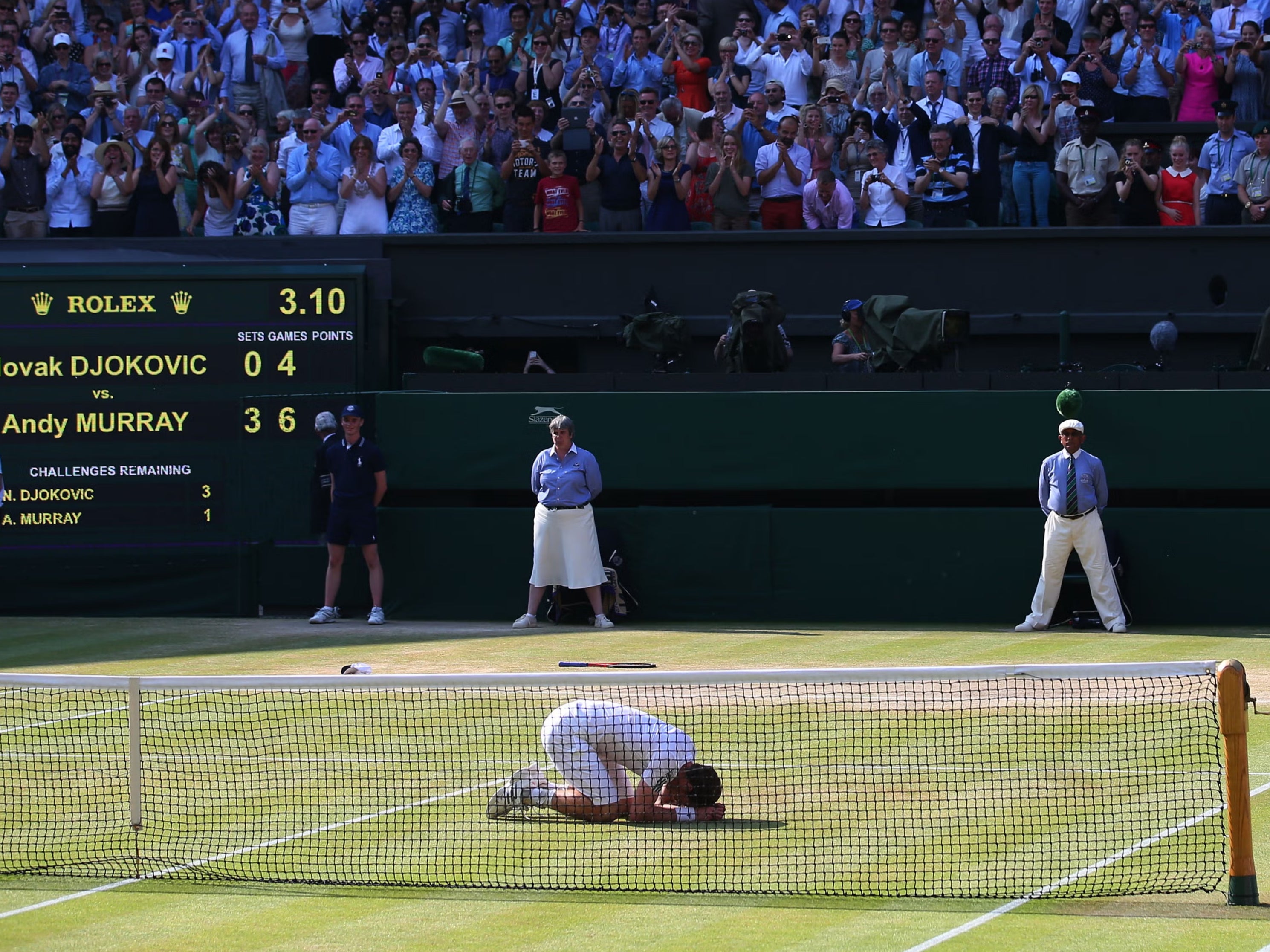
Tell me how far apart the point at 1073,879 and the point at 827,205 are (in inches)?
484

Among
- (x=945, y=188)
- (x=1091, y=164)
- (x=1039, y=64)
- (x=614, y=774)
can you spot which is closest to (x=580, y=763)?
(x=614, y=774)

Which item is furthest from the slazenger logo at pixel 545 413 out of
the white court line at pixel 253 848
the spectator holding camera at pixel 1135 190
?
the white court line at pixel 253 848

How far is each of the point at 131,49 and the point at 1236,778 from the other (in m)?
17.9

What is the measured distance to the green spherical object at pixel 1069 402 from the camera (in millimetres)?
15625

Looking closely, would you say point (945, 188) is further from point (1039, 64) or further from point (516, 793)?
point (516, 793)

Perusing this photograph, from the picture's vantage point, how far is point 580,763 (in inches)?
310

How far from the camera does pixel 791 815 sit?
8195mm

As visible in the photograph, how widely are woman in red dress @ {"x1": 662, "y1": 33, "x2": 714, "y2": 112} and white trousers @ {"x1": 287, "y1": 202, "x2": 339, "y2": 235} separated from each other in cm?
399

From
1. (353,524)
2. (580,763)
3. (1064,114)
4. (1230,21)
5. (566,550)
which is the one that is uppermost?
(1230,21)

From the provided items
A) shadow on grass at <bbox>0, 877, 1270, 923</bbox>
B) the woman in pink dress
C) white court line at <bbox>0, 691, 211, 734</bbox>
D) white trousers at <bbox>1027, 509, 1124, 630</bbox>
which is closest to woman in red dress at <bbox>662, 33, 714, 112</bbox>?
the woman in pink dress

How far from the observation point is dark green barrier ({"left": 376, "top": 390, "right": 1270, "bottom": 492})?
16.1 meters

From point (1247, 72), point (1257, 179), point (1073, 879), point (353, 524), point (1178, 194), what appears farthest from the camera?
point (1247, 72)

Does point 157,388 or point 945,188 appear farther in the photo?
point 945,188

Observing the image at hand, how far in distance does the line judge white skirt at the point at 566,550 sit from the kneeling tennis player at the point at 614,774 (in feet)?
25.5
